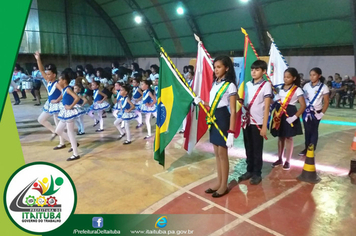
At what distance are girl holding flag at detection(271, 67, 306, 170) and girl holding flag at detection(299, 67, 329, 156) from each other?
564 millimetres

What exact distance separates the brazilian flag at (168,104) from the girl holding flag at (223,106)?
0.64 meters

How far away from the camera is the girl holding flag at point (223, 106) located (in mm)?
3357

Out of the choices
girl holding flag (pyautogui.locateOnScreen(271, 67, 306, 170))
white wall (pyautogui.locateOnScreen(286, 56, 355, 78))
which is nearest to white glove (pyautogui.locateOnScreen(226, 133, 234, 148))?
girl holding flag (pyautogui.locateOnScreen(271, 67, 306, 170))

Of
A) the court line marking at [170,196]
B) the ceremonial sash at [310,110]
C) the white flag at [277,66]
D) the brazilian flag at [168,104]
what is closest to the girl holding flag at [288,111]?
the ceremonial sash at [310,110]

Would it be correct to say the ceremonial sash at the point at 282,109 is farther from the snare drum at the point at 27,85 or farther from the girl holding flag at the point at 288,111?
the snare drum at the point at 27,85

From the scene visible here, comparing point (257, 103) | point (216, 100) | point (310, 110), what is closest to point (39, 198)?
point (216, 100)

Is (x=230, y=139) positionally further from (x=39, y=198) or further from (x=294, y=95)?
(x=39, y=198)

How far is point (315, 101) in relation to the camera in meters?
4.82

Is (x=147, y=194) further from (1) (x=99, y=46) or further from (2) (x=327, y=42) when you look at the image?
(1) (x=99, y=46)

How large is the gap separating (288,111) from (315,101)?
74 centimetres

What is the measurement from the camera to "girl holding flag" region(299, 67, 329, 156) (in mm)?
4734

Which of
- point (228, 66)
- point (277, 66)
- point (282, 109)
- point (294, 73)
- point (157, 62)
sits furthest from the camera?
point (157, 62)

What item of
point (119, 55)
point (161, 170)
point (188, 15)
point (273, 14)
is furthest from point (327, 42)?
point (119, 55)

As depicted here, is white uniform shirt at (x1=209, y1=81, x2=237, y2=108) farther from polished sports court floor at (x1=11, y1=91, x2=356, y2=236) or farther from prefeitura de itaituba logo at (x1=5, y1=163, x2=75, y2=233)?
prefeitura de itaituba logo at (x1=5, y1=163, x2=75, y2=233)
